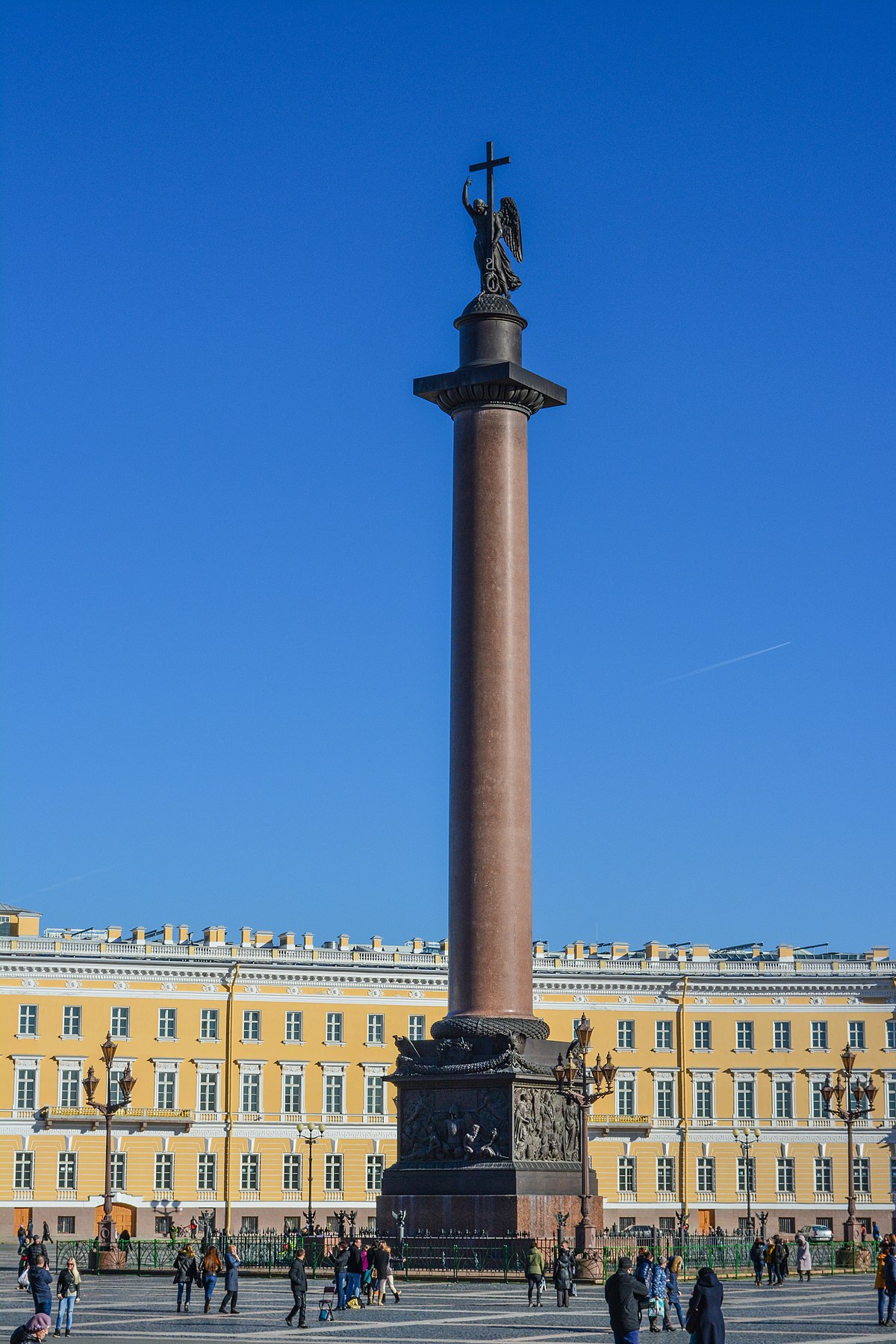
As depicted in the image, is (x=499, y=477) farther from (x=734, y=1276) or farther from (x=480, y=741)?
(x=734, y=1276)

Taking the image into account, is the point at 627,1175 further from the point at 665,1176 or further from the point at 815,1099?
the point at 815,1099

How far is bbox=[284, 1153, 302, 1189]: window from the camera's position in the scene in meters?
82.2

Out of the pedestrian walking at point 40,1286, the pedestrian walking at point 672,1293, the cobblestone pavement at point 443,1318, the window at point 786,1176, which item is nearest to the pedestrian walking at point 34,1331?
the pedestrian walking at point 40,1286

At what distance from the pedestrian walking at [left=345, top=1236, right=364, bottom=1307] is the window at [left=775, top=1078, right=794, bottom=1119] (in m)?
53.7

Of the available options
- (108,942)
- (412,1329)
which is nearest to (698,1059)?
(108,942)

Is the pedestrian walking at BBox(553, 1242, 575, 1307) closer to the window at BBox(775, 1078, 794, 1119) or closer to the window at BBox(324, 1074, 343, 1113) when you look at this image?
the window at BBox(324, 1074, 343, 1113)

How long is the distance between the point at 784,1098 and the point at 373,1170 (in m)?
17.7

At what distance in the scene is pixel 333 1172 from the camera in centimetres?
8275

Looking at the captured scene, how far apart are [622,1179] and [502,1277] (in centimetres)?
4940

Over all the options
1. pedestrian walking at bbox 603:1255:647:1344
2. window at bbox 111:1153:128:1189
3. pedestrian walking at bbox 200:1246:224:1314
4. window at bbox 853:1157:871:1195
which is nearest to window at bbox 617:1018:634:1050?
window at bbox 853:1157:871:1195

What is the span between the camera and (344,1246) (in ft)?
119

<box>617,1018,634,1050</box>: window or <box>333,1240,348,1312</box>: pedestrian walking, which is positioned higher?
<box>617,1018,634,1050</box>: window

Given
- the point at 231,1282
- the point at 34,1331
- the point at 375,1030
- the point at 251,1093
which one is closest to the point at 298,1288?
the point at 231,1282

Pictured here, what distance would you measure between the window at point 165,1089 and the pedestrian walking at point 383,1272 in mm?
46573
